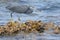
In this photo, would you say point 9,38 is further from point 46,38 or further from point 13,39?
point 46,38

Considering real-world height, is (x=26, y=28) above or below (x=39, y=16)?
above

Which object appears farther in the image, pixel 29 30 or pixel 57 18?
pixel 57 18

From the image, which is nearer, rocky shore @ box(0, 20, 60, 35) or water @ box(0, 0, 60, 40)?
water @ box(0, 0, 60, 40)

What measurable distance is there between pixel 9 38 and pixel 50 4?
682cm

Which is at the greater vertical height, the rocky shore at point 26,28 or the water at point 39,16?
the rocky shore at point 26,28

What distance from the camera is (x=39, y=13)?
1144 cm

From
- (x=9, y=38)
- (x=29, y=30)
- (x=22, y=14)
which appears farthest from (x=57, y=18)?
(x=9, y=38)

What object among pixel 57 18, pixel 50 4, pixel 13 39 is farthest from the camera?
pixel 50 4

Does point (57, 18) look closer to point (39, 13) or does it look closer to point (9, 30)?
point (39, 13)

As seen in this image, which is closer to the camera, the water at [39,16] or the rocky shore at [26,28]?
the water at [39,16]

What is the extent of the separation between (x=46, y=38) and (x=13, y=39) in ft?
2.66

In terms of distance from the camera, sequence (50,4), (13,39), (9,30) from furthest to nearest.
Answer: (50,4)
(9,30)
(13,39)

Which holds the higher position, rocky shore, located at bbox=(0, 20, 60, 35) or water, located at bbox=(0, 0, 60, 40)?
rocky shore, located at bbox=(0, 20, 60, 35)

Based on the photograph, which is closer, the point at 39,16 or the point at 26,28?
the point at 26,28
